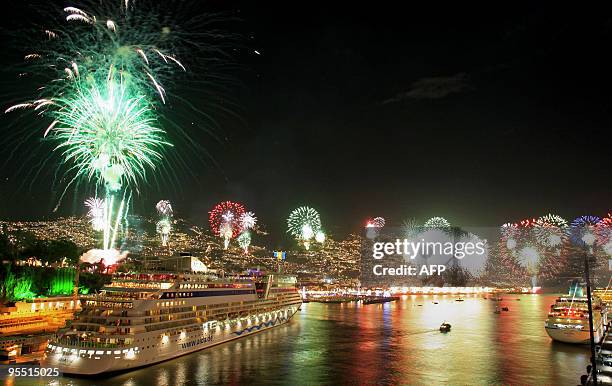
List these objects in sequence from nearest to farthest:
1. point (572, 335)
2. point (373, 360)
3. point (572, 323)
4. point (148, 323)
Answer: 1. point (148, 323)
2. point (373, 360)
3. point (572, 335)
4. point (572, 323)

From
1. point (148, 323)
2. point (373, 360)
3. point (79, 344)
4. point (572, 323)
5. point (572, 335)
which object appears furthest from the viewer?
point (572, 323)

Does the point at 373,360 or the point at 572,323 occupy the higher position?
the point at 572,323

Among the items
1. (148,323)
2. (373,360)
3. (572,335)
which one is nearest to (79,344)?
(148,323)

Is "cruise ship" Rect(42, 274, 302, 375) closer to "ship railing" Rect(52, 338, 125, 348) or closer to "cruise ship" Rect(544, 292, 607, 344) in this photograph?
"ship railing" Rect(52, 338, 125, 348)

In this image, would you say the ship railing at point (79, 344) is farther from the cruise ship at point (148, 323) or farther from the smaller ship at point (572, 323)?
the smaller ship at point (572, 323)

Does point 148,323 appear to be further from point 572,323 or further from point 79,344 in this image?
point 572,323

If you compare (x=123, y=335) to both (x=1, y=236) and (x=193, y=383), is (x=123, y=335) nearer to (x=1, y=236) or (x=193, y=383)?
(x=193, y=383)

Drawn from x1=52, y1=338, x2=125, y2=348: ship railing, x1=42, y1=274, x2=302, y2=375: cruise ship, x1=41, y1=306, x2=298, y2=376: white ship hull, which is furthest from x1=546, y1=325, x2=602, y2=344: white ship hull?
x1=52, y1=338, x2=125, y2=348: ship railing
